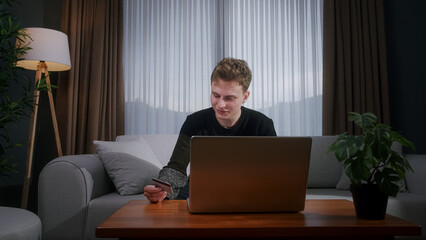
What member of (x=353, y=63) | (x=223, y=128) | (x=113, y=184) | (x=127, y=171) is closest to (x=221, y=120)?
(x=223, y=128)

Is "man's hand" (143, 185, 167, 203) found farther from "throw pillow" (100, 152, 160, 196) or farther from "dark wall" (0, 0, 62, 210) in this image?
"dark wall" (0, 0, 62, 210)

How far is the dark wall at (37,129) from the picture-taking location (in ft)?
9.58

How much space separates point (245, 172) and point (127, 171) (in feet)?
4.61

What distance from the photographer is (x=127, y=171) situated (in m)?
2.19

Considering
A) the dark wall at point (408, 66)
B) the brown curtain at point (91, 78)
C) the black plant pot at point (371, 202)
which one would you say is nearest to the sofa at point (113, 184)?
the brown curtain at point (91, 78)

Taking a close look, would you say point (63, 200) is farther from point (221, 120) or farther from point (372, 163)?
point (372, 163)

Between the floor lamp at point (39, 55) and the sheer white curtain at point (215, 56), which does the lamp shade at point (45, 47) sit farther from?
the sheer white curtain at point (215, 56)

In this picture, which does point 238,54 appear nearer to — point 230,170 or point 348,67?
point 348,67

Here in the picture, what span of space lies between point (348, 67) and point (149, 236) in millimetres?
3081

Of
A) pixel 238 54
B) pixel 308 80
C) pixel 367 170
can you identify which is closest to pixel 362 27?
pixel 308 80

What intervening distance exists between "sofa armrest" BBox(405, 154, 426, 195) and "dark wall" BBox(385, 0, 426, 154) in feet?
3.18

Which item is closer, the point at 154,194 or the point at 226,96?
the point at 154,194

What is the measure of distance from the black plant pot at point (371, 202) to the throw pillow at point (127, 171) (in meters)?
1.50

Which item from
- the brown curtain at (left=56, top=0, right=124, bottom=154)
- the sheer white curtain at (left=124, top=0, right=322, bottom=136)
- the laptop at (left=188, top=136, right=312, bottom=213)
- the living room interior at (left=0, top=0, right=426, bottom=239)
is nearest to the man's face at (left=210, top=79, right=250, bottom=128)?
the laptop at (left=188, top=136, right=312, bottom=213)
